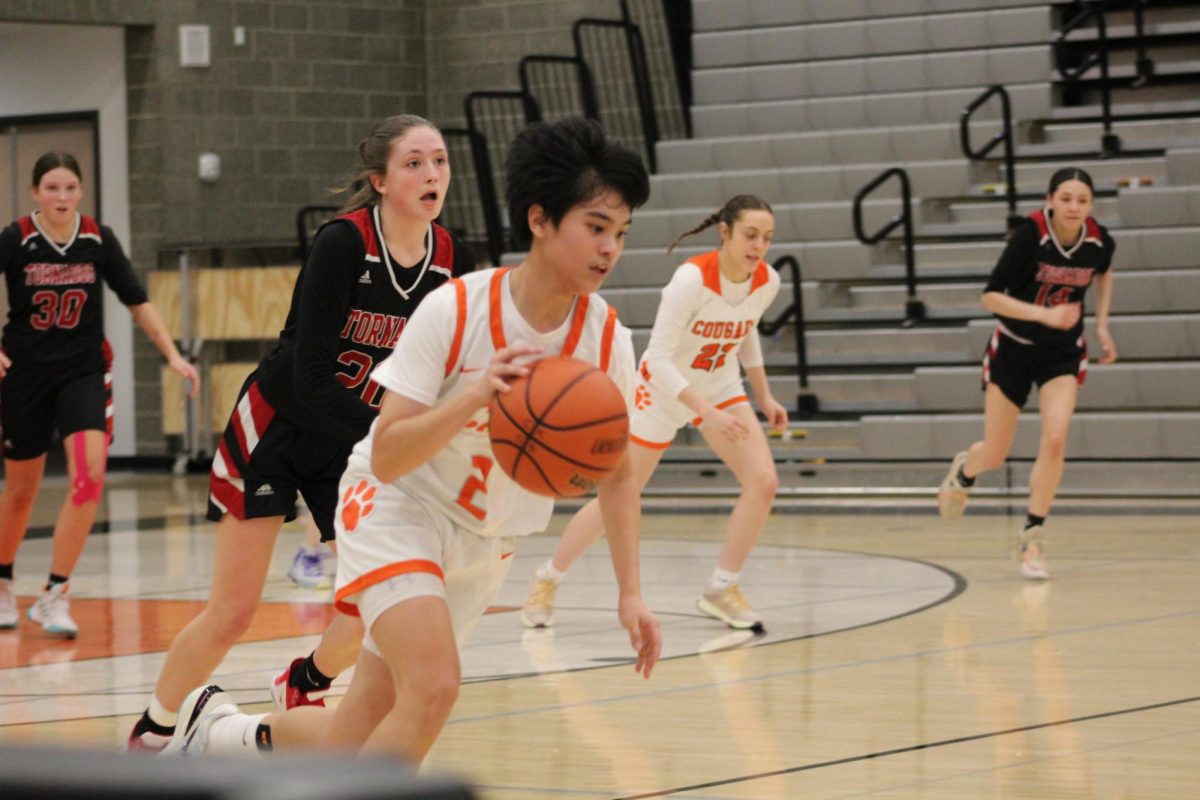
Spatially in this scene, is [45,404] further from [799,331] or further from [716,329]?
[799,331]

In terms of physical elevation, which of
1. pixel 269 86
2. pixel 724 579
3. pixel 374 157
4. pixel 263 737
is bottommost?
pixel 724 579

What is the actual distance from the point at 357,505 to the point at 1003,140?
421 inches

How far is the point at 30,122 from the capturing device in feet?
51.2

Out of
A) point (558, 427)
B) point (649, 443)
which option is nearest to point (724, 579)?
point (649, 443)

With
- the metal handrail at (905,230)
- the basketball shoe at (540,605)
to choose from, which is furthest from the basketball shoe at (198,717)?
the metal handrail at (905,230)

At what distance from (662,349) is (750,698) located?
167cm

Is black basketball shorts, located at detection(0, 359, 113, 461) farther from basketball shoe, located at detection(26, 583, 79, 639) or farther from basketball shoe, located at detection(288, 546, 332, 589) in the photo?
basketball shoe, located at detection(288, 546, 332, 589)

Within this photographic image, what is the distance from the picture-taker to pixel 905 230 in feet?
41.3

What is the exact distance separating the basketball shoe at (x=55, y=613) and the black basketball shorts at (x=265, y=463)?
8.71 ft

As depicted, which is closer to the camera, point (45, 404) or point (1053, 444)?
point (45, 404)

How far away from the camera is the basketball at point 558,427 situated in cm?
292

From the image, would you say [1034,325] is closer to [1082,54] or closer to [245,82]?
[1082,54]

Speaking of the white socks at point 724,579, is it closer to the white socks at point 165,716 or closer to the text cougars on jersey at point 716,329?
the text cougars on jersey at point 716,329

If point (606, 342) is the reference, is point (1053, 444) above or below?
below
